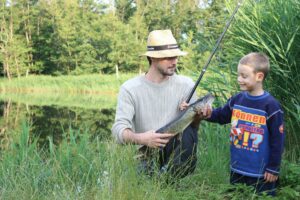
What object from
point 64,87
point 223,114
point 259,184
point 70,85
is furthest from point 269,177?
point 64,87

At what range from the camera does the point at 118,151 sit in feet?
8.42

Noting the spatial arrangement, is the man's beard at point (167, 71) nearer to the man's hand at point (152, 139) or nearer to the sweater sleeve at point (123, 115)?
the sweater sleeve at point (123, 115)

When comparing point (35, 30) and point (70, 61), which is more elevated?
point (35, 30)

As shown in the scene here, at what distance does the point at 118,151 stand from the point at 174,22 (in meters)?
28.0

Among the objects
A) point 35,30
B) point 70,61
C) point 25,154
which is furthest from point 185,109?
point 35,30

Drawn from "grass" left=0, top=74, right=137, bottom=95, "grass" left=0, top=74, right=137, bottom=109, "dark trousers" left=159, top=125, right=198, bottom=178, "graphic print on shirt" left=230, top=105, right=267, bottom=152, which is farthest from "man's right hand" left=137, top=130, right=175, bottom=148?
"grass" left=0, top=74, right=137, bottom=95

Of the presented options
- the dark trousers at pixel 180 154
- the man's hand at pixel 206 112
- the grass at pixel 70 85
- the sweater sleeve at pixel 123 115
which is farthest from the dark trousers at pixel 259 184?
the grass at pixel 70 85

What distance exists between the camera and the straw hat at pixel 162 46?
10.0 feet

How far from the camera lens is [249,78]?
2666mm

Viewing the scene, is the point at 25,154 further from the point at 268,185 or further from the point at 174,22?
the point at 174,22

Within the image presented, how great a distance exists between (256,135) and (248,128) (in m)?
0.07

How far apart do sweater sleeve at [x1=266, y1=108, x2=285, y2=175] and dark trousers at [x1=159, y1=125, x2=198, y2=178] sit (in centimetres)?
55

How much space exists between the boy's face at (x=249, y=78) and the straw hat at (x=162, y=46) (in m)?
0.54

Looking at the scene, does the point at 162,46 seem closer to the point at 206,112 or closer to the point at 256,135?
the point at 206,112
